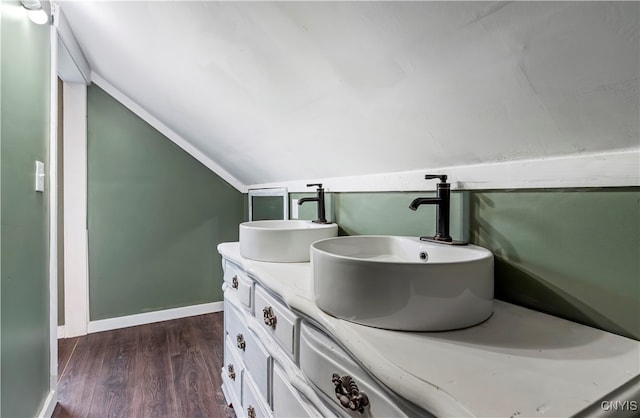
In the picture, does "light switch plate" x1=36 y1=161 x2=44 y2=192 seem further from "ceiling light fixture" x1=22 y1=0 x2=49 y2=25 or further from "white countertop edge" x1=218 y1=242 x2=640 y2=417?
"white countertop edge" x1=218 y1=242 x2=640 y2=417

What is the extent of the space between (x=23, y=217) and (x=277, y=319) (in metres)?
1.13

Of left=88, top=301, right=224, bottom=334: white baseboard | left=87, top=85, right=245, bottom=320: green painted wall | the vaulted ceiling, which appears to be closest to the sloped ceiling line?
left=87, top=85, right=245, bottom=320: green painted wall

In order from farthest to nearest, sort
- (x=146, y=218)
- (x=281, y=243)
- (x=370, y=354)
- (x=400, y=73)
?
1. (x=146, y=218)
2. (x=281, y=243)
3. (x=400, y=73)
4. (x=370, y=354)

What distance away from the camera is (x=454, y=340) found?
0.61 metres

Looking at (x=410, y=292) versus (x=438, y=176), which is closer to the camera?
(x=410, y=292)

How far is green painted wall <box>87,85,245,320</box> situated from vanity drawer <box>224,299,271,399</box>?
4.69ft

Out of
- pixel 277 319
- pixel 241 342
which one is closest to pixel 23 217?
pixel 241 342

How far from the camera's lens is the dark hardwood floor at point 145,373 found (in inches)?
66.9

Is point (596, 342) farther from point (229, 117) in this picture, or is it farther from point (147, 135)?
point (147, 135)

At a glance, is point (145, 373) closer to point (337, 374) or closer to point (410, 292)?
point (337, 374)

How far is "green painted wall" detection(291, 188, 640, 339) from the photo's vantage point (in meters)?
0.64

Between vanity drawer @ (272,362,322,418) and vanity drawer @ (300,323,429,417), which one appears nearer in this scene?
vanity drawer @ (300,323,429,417)

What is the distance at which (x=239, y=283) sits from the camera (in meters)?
1.38

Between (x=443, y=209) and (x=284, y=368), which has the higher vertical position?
(x=443, y=209)
